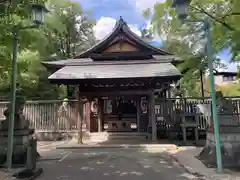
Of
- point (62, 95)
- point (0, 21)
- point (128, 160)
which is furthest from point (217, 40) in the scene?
point (62, 95)

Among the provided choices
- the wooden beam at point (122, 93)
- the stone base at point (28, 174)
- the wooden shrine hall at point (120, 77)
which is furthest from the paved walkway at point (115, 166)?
the wooden beam at point (122, 93)

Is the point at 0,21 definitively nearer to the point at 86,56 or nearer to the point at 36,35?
the point at 36,35

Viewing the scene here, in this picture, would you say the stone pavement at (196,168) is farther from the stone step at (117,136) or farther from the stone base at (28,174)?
the stone base at (28,174)

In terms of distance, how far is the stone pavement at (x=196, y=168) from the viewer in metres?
6.34

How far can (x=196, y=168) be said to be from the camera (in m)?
7.33

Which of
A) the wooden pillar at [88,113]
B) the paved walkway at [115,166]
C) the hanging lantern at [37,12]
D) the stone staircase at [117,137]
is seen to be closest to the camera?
the paved walkway at [115,166]

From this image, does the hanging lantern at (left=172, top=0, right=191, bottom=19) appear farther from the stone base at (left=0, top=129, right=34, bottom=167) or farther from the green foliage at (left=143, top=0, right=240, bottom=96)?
the stone base at (left=0, top=129, right=34, bottom=167)

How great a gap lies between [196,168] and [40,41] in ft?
22.8

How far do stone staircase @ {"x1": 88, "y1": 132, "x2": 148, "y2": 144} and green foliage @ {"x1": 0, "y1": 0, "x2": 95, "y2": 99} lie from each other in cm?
496

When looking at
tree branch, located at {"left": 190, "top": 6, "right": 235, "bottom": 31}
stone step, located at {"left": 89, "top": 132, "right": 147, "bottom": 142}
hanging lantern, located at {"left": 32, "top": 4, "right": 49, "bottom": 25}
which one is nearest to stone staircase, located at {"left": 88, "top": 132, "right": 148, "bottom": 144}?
stone step, located at {"left": 89, "top": 132, "right": 147, "bottom": 142}

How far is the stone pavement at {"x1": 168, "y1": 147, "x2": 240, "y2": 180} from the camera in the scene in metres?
6.34

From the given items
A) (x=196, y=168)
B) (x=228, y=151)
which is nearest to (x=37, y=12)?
(x=196, y=168)

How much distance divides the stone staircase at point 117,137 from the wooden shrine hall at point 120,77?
49 cm

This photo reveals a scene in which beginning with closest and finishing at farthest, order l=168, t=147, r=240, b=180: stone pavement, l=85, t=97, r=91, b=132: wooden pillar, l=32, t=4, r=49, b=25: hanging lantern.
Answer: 1. l=168, t=147, r=240, b=180: stone pavement
2. l=32, t=4, r=49, b=25: hanging lantern
3. l=85, t=97, r=91, b=132: wooden pillar
